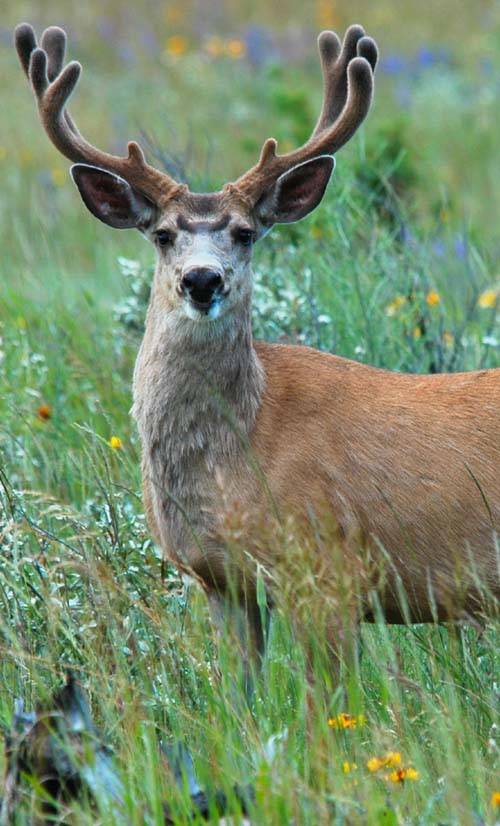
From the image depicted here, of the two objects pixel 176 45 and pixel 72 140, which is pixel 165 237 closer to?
pixel 72 140

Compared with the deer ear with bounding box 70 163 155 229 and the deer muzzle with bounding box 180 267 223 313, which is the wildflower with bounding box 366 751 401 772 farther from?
the deer ear with bounding box 70 163 155 229

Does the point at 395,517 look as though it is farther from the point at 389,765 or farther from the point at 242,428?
the point at 389,765

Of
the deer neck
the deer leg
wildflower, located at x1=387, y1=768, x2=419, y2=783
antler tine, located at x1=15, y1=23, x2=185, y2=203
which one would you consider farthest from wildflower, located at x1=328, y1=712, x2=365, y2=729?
antler tine, located at x1=15, y1=23, x2=185, y2=203

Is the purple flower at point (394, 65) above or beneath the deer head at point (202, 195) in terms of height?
above

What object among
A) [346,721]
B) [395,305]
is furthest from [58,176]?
[346,721]

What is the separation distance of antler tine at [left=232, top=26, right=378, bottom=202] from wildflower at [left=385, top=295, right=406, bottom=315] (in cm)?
127

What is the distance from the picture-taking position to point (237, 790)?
334 cm

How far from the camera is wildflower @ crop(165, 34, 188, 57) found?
690 inches

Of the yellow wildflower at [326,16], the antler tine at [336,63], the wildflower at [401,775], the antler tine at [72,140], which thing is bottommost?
the wildflower at [401,775]

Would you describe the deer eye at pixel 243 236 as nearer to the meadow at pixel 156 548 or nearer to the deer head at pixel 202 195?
the deer head at pixel 202 195

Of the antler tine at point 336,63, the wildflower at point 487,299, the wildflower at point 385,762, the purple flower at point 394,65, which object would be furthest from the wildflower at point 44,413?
the purple flower at point 394,65

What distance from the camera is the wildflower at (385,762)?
3311mm

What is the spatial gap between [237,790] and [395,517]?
4.87ft

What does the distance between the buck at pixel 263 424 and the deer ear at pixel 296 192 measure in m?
0.02
